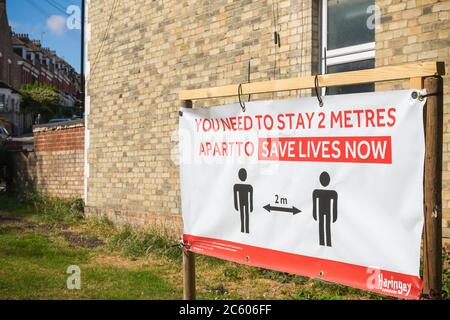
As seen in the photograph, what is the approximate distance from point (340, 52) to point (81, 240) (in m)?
5.34

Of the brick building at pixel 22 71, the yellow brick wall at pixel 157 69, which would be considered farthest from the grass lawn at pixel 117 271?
the brick building at pixel 22 71

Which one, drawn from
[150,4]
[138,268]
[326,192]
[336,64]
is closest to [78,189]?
[150,4]

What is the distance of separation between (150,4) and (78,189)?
15.8 feet

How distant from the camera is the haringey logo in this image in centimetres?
276

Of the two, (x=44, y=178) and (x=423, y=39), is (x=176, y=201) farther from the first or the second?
(x=44, y=178)

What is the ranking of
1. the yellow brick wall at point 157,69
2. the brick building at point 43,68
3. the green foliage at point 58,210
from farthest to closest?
the brick building at point 43,68
the green foliage at point 58,210
the yellow brick wall at point 157,69

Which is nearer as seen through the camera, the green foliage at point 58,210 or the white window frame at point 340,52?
the white window frame at point 340,52

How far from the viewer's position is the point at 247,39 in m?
7.36

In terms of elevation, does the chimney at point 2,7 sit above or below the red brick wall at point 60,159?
above

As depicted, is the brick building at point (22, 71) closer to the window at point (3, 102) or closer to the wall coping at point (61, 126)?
the window at point (3, 102)

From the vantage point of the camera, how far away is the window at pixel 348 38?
6.11 metres

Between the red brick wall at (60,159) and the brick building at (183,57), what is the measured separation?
116cm

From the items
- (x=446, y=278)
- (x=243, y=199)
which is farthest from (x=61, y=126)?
(x=243, y=199)

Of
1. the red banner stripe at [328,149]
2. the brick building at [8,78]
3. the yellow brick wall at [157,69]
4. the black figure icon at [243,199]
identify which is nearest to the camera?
the red banner stripe at [328,149]
